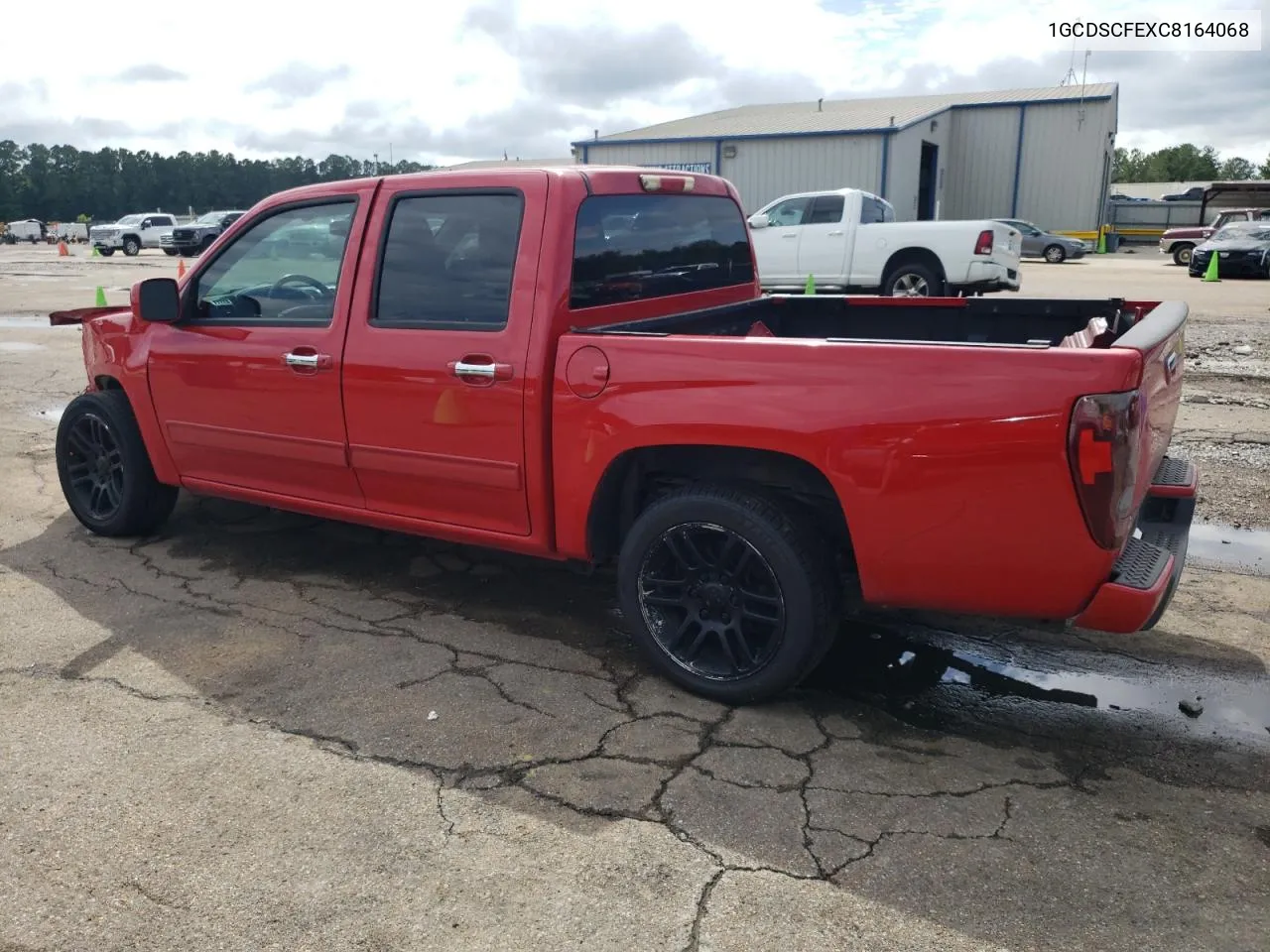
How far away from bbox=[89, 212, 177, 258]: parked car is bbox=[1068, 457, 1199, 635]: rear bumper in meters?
43.3

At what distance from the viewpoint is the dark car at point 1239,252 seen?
22.3 metres

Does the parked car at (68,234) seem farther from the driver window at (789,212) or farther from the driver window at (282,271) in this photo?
the driver window at (282,271)

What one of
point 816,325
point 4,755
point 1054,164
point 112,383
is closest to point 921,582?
point 816,325

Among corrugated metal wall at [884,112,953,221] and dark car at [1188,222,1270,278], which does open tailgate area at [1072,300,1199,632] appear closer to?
dark car at [1188,222,1270,278]

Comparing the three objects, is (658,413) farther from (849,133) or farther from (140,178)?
(140,178)

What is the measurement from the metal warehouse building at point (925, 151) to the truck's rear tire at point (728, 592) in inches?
1237

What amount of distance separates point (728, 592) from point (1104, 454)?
1.28 metres

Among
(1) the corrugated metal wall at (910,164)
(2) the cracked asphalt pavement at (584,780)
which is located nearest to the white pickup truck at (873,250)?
(2) the cracked asphalt pavement at (584,780)

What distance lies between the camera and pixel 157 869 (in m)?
2.67

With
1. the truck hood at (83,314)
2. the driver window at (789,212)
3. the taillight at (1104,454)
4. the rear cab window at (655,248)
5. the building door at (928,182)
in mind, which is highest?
the building door at (928,182)

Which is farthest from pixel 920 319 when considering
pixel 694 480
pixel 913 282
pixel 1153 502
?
pixel 913 282

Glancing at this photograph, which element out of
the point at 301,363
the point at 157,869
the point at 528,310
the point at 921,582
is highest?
the point at 528,310

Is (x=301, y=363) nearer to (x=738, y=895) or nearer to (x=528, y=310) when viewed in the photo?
(x=528, y=310)

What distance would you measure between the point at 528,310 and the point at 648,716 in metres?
1.49
